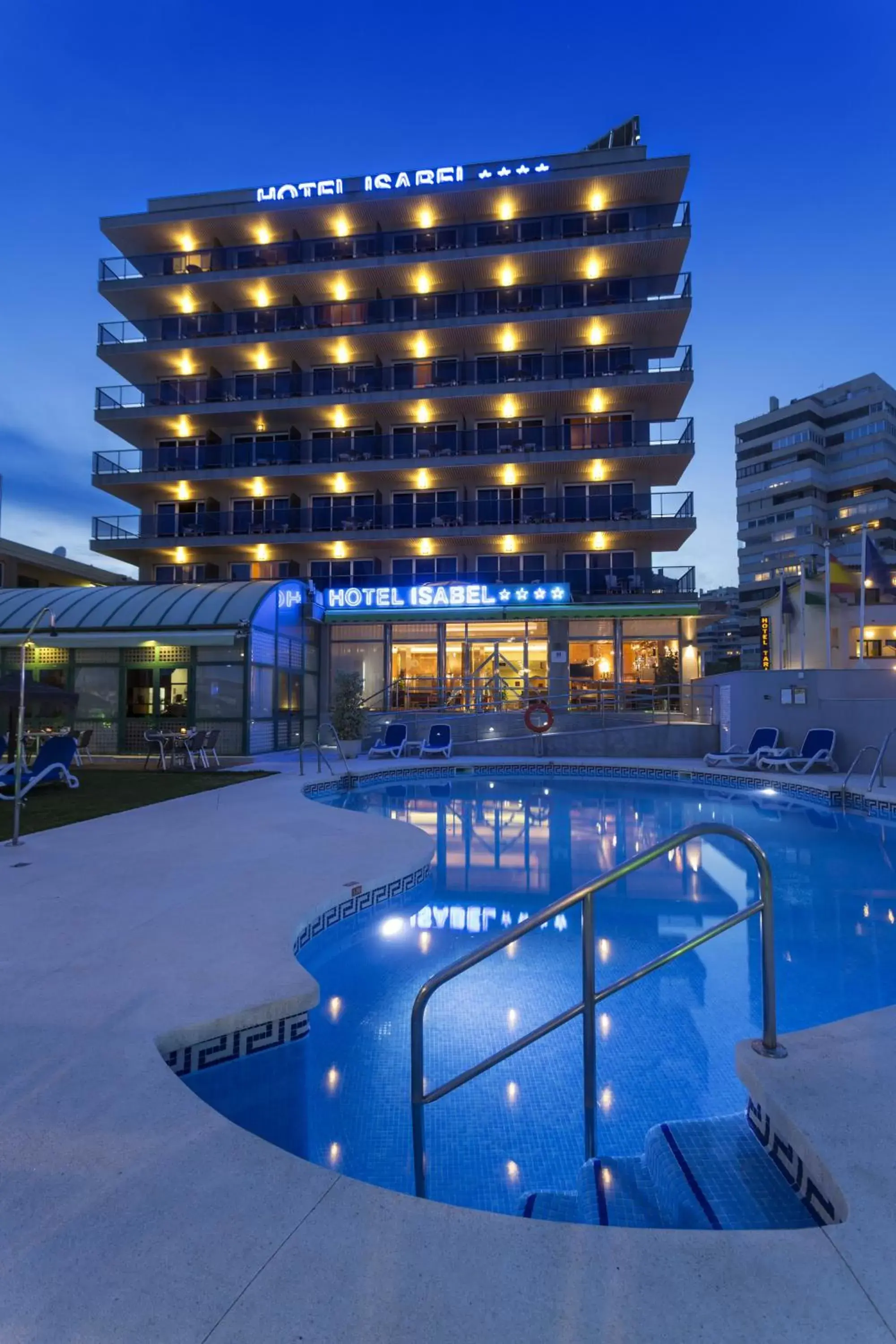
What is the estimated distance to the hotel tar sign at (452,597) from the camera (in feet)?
77.0

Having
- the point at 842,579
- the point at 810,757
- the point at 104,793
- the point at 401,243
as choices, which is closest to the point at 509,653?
the point at 842,579

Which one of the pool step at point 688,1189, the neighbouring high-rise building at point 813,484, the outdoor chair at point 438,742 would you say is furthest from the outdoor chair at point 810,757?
the neighbouring high-rise building at point 813,484

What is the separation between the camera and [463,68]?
2167 inches

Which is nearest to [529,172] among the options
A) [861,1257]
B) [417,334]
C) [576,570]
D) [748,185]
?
[417,334]

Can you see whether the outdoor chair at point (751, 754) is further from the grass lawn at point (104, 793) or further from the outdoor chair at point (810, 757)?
the grass lawn at point (104, 793)

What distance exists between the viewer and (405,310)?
29062 mm

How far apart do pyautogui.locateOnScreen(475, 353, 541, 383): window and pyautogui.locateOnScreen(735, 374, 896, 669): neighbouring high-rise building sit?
143ft

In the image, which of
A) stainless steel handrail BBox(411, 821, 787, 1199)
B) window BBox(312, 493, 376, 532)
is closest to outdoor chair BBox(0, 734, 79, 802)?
stainless steel handrail BBox(411, 821, 787, 1199)

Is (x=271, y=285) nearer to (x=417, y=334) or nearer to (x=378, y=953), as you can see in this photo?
(x=417, y=334)

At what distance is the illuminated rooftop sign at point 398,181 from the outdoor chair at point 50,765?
27.2m

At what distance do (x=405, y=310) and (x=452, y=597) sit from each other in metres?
14.0

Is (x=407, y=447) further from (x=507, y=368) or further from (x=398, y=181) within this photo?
(x=398, y=181)

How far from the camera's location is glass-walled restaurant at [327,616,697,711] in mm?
24578

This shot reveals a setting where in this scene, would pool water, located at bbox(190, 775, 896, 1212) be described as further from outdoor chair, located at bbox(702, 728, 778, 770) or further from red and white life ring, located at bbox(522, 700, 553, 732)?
red and white life ring, located at bbox(522, 700, 553, 732)
